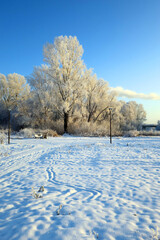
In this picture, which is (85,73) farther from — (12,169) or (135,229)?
(135,229)

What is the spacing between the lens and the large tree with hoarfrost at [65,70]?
2150 centimetres

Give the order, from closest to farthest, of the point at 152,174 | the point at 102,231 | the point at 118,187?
the point at 102,231
the point at 118,187
the point at 152,174

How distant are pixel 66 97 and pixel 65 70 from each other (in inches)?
160

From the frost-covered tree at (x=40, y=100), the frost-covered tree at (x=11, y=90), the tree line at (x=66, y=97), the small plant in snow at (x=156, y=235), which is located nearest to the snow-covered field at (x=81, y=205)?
the small plant in snow at (x=156, y=235)

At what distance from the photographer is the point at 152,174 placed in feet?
16.6

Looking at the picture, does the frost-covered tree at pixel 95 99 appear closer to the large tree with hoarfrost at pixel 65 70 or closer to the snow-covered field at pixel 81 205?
the large tree with hoarfrost at pixel 65 70

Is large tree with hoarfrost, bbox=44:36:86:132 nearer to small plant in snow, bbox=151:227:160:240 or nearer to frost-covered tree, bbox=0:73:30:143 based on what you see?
frost-covered tree, bbox=0:73:30:143

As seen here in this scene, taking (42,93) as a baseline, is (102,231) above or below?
below

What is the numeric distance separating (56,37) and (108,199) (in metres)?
23.8

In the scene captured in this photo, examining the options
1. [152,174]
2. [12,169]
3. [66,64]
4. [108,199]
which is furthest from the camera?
[66,64]

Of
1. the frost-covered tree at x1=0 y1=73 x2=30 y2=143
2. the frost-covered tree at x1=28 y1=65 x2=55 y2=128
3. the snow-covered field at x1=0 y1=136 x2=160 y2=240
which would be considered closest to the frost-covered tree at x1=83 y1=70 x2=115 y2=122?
the frost-covered tree at x1=28 y1=65 x2=55 y2=128

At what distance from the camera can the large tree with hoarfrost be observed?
2150cm

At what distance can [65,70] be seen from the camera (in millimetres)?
21891

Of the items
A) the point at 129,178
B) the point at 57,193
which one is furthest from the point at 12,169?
the point at 129,178
